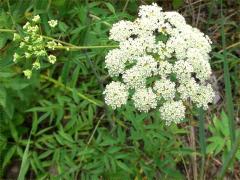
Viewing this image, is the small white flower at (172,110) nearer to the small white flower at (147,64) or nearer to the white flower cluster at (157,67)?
the white flower cluster at (157,67)

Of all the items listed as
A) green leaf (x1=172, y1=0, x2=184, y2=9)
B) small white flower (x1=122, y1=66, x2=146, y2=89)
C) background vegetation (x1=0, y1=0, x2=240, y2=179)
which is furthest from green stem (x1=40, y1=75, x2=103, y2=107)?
green leaf (x1=172, y1=0, x2=184, y2=9)

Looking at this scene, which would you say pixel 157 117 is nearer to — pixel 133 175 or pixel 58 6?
pixel 133 175

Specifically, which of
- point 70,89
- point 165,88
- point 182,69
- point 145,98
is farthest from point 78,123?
point 182,69

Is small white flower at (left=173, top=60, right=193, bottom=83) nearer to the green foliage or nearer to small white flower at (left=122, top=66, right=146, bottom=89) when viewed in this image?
small white flower at (left=122, top=66, right=146, bottom=89)

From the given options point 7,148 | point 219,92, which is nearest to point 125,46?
point 7,148

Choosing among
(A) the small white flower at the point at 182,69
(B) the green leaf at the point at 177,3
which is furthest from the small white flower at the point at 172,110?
(B) the green leaf at the point at 177,3

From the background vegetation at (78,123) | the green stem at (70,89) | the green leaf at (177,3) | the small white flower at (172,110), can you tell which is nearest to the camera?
the small white flower at (172,110)

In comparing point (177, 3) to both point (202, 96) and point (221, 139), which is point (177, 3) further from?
point (202, 96)

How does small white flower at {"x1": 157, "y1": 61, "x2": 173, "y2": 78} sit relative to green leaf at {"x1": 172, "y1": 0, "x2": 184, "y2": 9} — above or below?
above
